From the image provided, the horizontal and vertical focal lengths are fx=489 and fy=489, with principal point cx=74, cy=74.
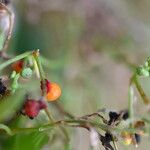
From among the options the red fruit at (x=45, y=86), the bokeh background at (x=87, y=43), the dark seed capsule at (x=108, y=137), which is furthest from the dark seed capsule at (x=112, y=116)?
the bokeh background at (x=87, y=43)

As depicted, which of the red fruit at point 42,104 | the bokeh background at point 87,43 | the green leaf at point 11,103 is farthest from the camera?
the bokeh background at point 87,43

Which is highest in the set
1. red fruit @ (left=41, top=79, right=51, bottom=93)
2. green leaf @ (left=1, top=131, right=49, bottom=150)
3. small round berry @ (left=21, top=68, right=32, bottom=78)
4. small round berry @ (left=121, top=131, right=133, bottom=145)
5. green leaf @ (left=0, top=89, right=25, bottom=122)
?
small round berry @ (left=21, top=68, right=32, bottom=78)

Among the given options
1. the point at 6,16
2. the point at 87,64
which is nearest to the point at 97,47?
the point at 87,64

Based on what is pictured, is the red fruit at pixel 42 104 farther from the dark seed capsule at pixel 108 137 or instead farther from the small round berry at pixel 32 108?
the dark seed capsule at pixel 108 137

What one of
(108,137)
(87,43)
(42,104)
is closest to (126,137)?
(108,137)

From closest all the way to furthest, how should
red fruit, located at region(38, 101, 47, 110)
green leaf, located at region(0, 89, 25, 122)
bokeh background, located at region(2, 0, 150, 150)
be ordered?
red fruit, located at region(38, 101, 47, 110), green leaf, located at region(0, 89, 25, 122), bokeh background, located at region(2, 0, 150, 150)

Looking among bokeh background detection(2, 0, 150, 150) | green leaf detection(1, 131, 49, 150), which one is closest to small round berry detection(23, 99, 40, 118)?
green leaf detection(1, 131, 49, 150)

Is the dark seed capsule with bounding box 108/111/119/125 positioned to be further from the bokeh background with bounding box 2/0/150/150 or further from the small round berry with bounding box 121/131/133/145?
the bokeh background with bounding box 2/0/150/150
